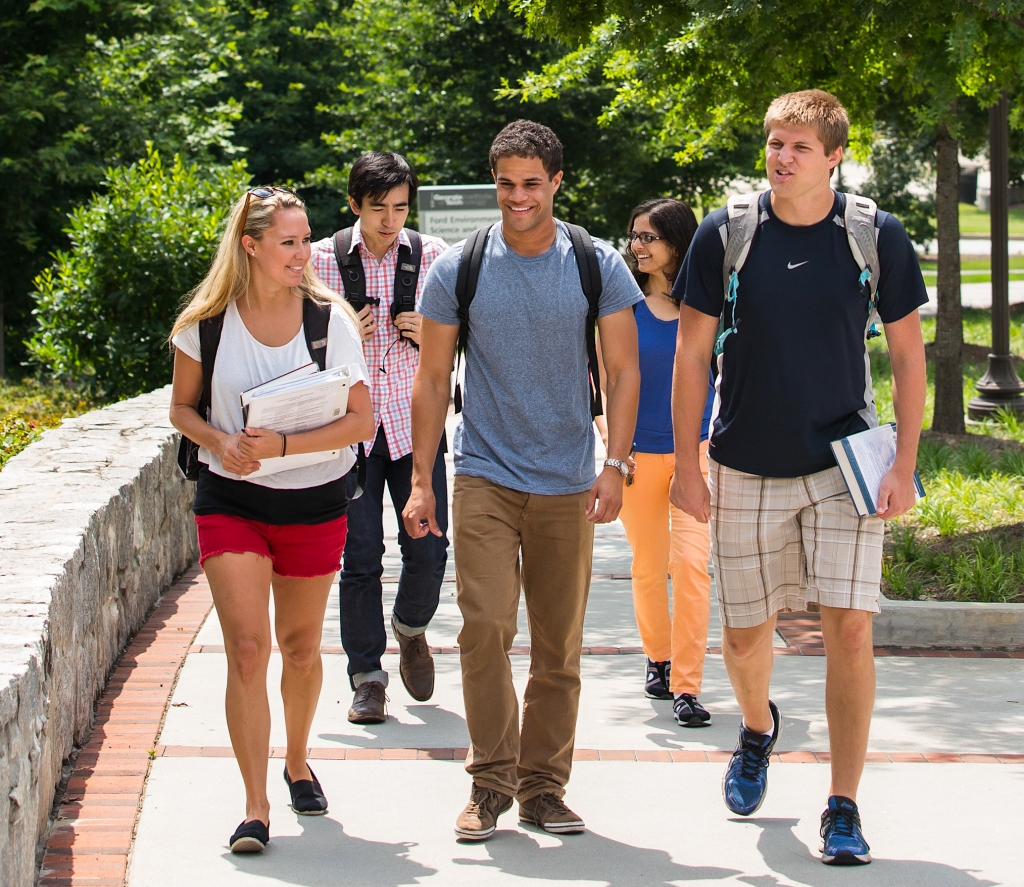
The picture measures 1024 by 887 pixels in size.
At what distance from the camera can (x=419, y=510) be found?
13.8ft

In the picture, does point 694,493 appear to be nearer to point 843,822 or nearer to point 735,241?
point 735,241

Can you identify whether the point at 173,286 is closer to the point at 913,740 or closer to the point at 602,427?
the point at 602,427

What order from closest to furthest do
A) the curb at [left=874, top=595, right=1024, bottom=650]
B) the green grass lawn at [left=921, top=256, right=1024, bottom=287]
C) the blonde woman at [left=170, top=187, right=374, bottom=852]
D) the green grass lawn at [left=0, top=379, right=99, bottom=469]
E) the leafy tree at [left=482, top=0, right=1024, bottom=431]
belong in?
1. the blonde woman at [left=170, top=187, right=374, bottom=852]
2. the curb at [left=874, top=595, right=1024, bottom=650]
3. the leafy tree at [left=482, top=0, right=1024, bottom=431]
4. the green grass lawn at [left=0, top=379, right=99, bottom=469]
5. the green grass lawn at [left=921, top=256, right=1024, bottom=287]

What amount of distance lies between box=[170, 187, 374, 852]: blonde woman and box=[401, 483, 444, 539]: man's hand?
195 mm

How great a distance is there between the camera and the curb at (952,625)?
239 inches

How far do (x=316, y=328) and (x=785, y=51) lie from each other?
4502mm

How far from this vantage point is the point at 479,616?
4062 mm

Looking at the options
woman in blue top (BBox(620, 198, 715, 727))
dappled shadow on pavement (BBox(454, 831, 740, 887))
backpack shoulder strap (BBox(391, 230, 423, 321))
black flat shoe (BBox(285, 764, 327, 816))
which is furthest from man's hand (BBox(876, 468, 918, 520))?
backpack shoulder strap (BBox(391, 230, 423, 321))

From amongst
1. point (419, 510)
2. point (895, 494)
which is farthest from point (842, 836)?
point (419, 510)

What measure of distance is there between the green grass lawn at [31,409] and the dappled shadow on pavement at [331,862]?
4.31 m

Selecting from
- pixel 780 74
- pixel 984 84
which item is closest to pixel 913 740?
pixel 780 74

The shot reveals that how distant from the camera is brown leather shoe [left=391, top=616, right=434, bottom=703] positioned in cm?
537

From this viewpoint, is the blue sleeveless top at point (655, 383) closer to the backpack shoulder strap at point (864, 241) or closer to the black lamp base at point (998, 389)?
the backpack shoulder strap at point (864, 241)

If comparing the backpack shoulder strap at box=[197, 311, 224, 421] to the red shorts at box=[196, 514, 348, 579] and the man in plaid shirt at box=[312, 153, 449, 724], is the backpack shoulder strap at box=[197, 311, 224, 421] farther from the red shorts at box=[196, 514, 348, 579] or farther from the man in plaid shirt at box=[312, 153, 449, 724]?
the man in plaid shirt at box=[312, 153, 449, 724]
